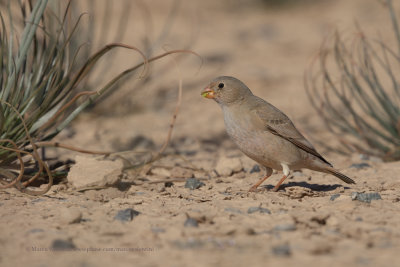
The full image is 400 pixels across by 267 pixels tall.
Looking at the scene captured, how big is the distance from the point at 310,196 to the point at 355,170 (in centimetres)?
117

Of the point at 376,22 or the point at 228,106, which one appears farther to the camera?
the point at 376,22

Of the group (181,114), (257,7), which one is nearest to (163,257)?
(181,114)

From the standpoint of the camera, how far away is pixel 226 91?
195 inches

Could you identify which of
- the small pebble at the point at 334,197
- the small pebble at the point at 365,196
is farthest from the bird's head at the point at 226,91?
the small pebble at the point at 365,196

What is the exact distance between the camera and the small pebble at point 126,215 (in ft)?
12.4

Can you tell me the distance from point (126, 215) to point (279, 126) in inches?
65.1

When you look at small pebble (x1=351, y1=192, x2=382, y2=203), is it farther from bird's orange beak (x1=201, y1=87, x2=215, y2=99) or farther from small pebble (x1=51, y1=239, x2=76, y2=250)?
small pebble (x1=51, y1=239, x2=76, y2=250)

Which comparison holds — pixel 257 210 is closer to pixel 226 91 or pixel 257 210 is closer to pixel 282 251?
pixel 282 251

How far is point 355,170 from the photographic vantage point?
5555 millimetres

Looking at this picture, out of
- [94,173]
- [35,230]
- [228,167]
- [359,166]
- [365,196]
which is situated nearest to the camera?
[35,230]

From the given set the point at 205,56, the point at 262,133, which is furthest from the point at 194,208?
the point at 205,56

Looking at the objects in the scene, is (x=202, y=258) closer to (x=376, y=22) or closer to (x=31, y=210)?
(x=31, y=210)

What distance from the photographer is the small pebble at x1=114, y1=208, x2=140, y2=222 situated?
379 cm

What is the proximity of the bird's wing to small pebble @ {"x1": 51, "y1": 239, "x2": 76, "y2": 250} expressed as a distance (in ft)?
6.74
